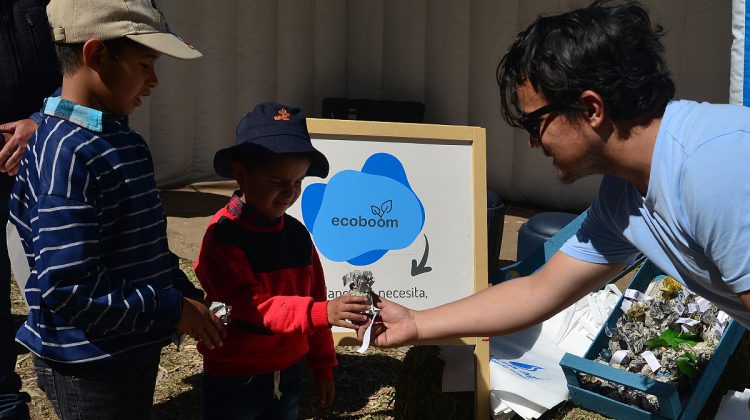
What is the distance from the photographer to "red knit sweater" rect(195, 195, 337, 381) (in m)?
2.57

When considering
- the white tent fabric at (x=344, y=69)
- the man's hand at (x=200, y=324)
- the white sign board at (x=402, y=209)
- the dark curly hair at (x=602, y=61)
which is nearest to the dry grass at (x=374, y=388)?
the white sign board at (x=402, y=209)

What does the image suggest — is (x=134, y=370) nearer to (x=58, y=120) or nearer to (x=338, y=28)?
(x=58, y=120)

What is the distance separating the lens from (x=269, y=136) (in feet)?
8.74

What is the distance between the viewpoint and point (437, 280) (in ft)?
12.1

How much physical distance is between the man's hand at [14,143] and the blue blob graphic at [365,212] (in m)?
1.18

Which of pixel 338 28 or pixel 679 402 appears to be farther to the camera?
pixel 338 28

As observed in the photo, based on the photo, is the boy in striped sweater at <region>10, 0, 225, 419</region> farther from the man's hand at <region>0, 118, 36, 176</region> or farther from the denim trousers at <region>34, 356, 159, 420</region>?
the man's hand at <region>0, 118, 36, 176</region>

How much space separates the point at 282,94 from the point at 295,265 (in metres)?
6.57

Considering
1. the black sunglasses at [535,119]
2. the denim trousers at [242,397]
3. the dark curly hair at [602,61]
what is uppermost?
the dark curly hair at [602,61]

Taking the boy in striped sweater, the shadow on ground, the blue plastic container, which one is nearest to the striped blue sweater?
the boy in striped sweater

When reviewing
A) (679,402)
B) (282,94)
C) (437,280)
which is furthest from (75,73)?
(282,94)

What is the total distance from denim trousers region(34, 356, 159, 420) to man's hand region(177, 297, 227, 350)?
0.58ft

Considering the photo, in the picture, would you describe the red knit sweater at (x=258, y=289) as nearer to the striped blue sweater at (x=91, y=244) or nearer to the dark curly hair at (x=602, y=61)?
the striped blue sweater at (x=91, y=244)

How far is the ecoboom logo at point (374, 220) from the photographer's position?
363cm
